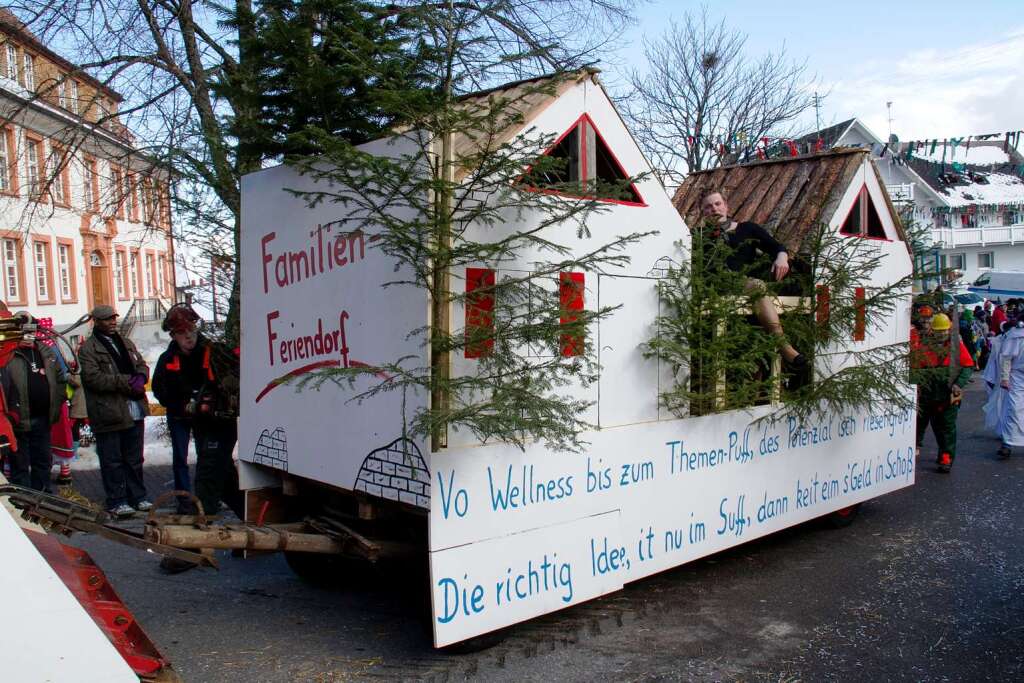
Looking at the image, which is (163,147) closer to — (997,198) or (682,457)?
(682,457)

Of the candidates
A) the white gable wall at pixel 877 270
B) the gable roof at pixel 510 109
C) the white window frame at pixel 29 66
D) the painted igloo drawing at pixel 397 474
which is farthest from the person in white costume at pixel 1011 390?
the white window frame at pixel 29 66

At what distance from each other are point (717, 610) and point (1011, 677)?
1.53 m

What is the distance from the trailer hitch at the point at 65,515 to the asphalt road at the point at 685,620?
36.7 inches

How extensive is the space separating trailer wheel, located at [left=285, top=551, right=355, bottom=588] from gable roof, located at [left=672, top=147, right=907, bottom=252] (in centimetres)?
392

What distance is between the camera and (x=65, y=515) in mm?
3170

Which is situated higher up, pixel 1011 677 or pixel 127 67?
pixel 127 67

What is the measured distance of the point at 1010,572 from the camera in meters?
5.44

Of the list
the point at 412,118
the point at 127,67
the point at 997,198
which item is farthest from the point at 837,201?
the point at 997,198

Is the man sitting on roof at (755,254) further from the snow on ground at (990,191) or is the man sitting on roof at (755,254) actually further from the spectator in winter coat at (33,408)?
the snow on ground at (990,191)

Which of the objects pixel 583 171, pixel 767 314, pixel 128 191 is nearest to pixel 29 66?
pixel 128 191

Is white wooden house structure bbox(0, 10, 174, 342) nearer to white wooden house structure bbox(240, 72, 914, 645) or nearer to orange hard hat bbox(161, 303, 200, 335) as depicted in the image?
orange hard hat bbox(161, 303, 200, 335)

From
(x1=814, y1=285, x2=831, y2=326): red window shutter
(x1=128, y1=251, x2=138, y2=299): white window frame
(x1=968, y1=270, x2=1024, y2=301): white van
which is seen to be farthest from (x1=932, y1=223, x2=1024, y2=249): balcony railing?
(x1=814, y1=285, x2=831, y2=326): red window shutter

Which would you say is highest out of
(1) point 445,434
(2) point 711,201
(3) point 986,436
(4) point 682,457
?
(2) point 711,201

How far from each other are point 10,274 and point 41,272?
1738mm
